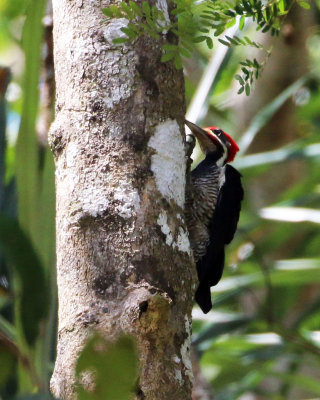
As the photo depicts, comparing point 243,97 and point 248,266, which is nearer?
point 248,266

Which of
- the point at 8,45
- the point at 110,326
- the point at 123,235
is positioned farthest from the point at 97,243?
the point at 8,45

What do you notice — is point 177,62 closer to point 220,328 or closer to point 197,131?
point 197,131

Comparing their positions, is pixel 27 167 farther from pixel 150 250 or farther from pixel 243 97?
pixel 243 97

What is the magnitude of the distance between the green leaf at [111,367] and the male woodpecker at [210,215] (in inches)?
101

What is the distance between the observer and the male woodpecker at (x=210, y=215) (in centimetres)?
338

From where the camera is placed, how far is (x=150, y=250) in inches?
66.4

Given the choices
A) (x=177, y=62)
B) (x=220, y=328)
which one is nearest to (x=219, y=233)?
(x=220, y=328)

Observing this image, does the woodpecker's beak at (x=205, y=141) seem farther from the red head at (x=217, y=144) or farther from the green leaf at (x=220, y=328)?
the green leaf at (x=220, y=328)

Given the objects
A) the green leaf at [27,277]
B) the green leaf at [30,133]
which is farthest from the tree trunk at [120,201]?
the green leaf at [30,133]

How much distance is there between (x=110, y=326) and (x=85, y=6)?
36.4 inches

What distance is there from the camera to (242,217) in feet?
15.5

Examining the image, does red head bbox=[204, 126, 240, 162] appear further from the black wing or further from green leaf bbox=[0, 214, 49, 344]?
green leaf bbox=[0, 214, 49, 344]

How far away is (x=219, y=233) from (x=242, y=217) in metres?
1.25

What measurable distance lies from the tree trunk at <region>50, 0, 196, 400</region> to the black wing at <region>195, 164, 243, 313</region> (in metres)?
1.46
